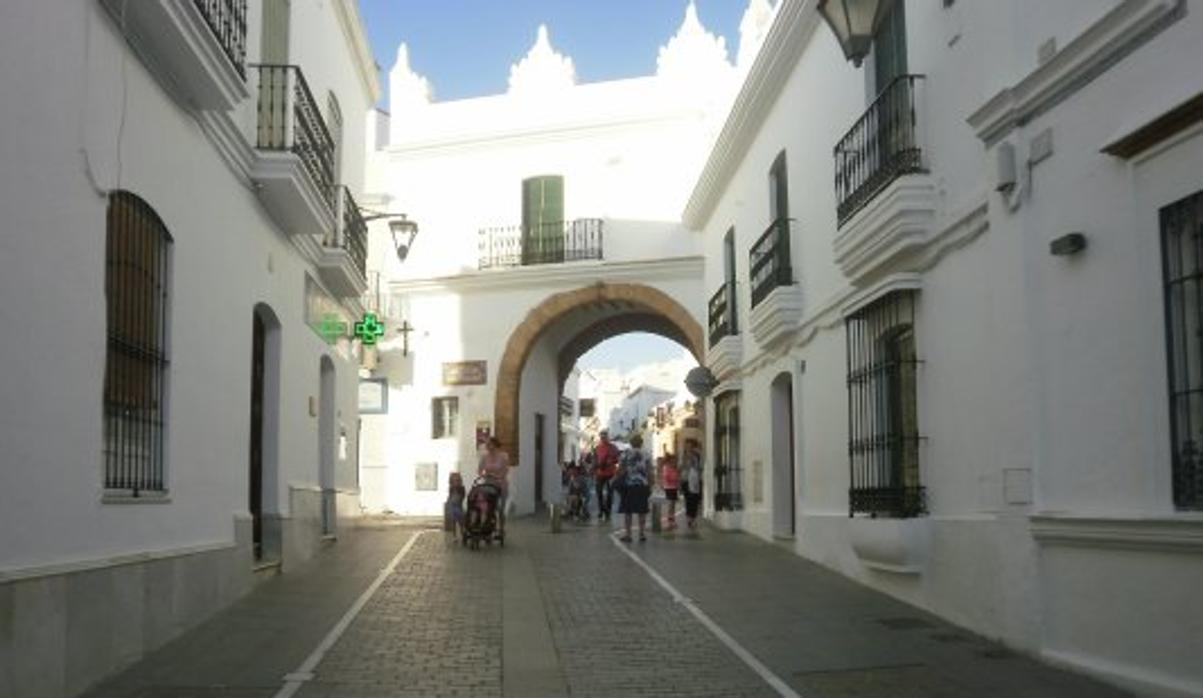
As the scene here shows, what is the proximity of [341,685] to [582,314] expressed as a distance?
21411mm

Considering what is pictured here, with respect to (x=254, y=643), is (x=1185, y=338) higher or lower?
higher

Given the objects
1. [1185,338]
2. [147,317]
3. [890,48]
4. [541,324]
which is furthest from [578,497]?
[1185,338]

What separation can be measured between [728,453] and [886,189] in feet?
36.6

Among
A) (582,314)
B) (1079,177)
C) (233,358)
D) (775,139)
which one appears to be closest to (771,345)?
(775,139)

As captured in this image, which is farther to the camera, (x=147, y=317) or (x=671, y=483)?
(x=671, y=483)

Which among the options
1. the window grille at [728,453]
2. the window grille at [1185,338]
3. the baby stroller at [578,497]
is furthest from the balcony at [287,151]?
the baby stroller at [578,497]

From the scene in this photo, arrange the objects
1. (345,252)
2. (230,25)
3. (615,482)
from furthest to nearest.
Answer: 1. (615,482)
2. (345,252)
3. (230,25)

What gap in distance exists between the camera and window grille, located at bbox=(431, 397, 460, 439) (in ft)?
89.8

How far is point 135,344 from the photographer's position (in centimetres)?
861

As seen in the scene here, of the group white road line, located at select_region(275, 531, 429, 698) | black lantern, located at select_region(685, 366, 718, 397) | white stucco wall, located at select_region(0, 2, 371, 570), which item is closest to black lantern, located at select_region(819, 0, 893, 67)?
white stucco wall, located at select_region(0, 2, 371, 570)

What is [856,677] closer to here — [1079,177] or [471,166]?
[1079,177]

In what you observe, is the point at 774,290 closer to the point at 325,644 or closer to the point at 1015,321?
the point at 1015,321

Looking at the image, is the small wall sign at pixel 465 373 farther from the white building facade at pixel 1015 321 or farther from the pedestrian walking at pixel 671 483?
the white building facade at pixel 1015 321

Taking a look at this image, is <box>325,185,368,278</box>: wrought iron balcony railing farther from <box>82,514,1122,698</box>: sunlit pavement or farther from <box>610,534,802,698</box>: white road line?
<box>610,534,802,698</box>: white road line
